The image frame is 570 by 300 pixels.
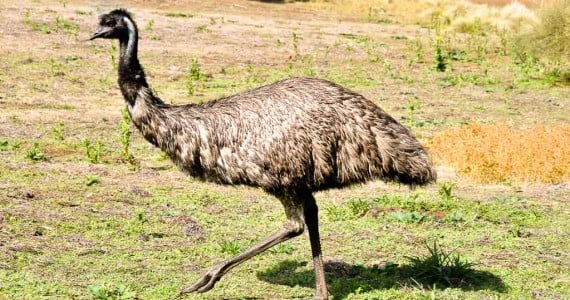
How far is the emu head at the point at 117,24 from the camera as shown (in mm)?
6582

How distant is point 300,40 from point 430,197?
1194cm

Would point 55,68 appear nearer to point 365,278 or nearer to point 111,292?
point 111,292

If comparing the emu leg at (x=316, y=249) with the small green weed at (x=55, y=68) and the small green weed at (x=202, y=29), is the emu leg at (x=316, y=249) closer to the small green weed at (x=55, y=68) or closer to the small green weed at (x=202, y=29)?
→ the small green weed at (x=55, y=68)

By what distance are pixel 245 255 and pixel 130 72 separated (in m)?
1.54

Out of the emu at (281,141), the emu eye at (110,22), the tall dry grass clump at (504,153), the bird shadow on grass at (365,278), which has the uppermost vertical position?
the emu eye at (110,22)

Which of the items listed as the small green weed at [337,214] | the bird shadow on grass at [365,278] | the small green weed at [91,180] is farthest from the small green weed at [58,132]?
the bird shadow on grass at [365,278]

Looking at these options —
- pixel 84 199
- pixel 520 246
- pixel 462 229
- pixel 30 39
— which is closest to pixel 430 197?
pixel 462 229

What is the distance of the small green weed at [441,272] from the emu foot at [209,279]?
1.61 metres

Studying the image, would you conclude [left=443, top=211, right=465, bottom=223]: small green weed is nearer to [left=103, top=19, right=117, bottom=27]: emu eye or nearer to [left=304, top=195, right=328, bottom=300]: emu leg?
[left=304, top=195, right=328, bottom=300]: emu leg

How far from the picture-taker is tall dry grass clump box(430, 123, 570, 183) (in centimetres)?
1079

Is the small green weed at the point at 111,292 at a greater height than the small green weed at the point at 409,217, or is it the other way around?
the small green weed at the point at 111,292

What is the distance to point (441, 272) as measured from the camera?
278 inches

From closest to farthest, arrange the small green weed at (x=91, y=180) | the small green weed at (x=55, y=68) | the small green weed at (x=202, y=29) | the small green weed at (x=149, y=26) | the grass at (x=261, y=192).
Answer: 1. the grass at (x=261, y=192)
2. the small green weed at (x=91, y=180)
3. the small green weed at (x=55, y=68)
4. the small green weed at (x=149, y=26)
5. the small green weed at (x=202, y=29)

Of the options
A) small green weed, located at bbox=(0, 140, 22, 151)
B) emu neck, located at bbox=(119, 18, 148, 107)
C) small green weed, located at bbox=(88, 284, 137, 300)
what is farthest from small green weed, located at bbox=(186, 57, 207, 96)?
small green weed, located at bbox=(88, 284, 137, 300)
